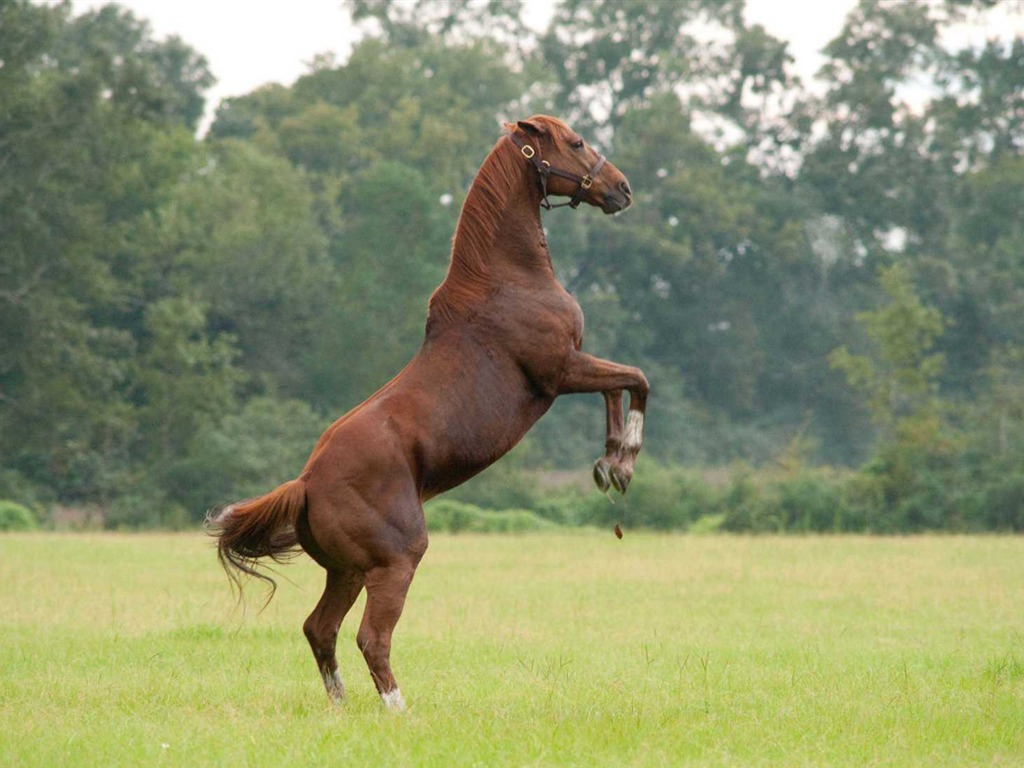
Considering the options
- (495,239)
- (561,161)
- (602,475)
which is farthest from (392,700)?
(561,161)

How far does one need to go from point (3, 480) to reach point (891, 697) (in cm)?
3276

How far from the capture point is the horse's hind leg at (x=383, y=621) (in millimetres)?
7645

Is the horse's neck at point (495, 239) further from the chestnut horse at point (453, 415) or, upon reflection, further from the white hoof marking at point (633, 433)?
the white hoof marking at point (633, 433)

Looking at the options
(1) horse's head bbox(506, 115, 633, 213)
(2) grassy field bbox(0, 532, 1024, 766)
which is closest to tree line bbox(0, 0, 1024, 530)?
(2) grassy field bbox(0, 532, 1024, 766)

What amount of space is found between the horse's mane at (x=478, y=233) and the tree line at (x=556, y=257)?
959 inches

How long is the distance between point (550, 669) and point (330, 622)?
2015 millimetres

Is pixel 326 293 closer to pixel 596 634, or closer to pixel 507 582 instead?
pixel 507 582

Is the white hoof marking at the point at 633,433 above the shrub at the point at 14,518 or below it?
above

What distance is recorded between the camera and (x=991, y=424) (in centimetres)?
3431

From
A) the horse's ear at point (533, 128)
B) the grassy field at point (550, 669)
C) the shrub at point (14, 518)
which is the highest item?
the horse's ear at point (533, 128)

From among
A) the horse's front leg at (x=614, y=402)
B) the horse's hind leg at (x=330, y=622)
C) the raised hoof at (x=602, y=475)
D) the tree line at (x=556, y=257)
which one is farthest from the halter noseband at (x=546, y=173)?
the tree line at (x=556, y=257)

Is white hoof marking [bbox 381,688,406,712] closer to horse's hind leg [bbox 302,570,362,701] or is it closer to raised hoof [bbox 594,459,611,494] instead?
horse's hind leg [bbox 302,570,362,701]

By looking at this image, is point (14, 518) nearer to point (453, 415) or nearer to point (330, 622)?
point (330, 622)

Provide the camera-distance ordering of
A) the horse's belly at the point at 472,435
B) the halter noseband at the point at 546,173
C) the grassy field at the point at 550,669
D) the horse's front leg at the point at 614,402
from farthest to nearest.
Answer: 1. the halter noseband at the point at 546,173
2. the horse's front leg at the point at 614,402
3. the horse's belly at the point at 472,435
4. the grassy field at the point at 550,669
